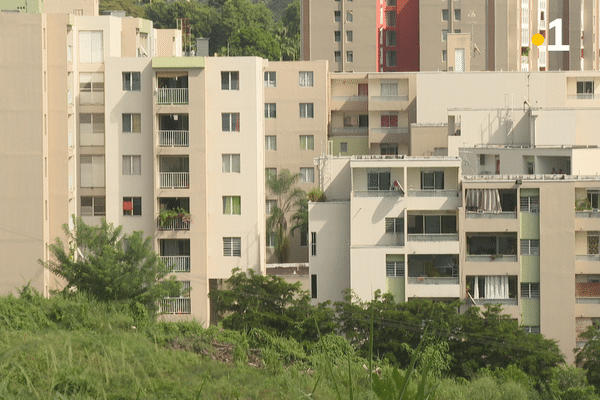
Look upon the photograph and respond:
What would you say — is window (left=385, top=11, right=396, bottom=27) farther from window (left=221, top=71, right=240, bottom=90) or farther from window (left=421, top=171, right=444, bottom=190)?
window (left=421, top=171, right=444, bottom=190)

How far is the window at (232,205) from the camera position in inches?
2007

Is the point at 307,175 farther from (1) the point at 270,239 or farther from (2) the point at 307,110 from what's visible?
(1) the point at 270,239

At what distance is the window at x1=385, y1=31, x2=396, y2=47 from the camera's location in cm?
10056

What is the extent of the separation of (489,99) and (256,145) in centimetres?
2226

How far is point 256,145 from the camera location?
50.7 m

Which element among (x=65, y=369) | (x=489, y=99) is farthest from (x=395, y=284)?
(x=65, y=369)

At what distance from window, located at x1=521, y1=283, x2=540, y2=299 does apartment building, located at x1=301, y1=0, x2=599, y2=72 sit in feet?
150

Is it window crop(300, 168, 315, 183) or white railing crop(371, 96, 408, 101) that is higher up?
white railing crop(371, 96, 408, 101)

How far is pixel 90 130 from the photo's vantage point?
5259 centimetres

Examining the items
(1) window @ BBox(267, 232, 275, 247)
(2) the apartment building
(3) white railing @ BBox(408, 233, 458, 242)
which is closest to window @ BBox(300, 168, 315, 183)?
(1) window @ BBox(267, 232, 275, 247)

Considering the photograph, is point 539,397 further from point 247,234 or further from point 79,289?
point 247,234

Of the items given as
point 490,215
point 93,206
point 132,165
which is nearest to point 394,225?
point 490,215

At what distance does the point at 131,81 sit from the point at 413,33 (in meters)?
53.5

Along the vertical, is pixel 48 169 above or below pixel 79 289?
above
